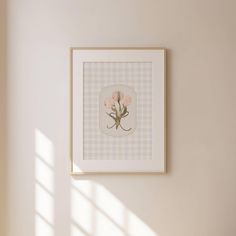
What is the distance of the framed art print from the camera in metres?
2.72

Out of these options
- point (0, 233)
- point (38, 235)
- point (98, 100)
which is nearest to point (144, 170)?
point (98, 100)

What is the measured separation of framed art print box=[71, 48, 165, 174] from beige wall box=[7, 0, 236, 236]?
2.1 inches

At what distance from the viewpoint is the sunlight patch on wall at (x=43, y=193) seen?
2.73m

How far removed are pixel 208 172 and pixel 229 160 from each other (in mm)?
134

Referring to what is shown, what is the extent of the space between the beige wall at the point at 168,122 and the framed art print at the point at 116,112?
0.05 metres

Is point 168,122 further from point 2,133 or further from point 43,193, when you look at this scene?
point 2,133

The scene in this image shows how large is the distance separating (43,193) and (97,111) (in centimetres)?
54

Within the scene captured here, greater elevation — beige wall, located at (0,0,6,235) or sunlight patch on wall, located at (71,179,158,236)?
beige wall, located at (0,0,6,235)

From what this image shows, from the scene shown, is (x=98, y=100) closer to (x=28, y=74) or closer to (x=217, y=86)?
(x=28, y=74)

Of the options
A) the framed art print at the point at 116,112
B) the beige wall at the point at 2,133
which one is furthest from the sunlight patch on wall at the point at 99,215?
the beige wall at the point at 2,133

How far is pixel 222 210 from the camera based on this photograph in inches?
107

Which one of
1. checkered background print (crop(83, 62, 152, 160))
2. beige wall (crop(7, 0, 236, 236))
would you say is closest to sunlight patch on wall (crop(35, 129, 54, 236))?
beige wall (crop(7, 0, 236, 236))

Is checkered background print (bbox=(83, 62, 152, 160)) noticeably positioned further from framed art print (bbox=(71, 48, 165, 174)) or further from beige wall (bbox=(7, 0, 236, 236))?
beige wall (bbox=(7, 0, 236, 236))

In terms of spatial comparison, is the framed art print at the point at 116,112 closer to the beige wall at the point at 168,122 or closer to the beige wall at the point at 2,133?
the beige wall at the point at 168,122
